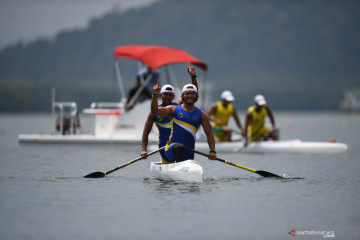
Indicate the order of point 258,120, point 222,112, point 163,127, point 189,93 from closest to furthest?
1. point 189,93
2. point 163,127
3. point 258,120
4. point 222,112

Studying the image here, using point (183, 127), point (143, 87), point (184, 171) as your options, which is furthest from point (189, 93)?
point (143, 87)

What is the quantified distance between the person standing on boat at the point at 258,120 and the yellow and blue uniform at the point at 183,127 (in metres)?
9.03

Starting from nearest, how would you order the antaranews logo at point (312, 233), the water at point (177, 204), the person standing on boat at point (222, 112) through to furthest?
1. the antaranews logo at point (312, 233)
2. the water at point (177, 204)
3. the person standing on boat at point (222, 112)

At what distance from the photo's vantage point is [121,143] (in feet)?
98.3

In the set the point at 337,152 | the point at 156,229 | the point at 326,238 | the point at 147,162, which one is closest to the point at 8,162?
the point at 147,162

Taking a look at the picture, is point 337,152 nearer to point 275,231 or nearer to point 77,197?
point 77,197

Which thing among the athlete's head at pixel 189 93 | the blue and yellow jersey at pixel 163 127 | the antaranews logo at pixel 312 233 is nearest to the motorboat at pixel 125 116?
the blue and yellow jersey at pixel 163 127

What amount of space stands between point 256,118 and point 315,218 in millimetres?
13970

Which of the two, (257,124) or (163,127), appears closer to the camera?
(163,127)

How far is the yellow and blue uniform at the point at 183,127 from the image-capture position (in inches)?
610

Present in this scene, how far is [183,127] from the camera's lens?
1558cm

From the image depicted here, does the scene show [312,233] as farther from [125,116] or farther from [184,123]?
[125,116]

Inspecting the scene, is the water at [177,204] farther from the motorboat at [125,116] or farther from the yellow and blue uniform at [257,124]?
the motorboat at [125,116]

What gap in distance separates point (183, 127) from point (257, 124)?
10.5 metres
